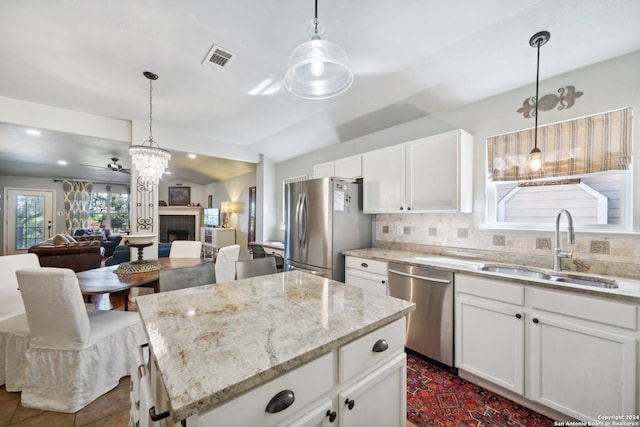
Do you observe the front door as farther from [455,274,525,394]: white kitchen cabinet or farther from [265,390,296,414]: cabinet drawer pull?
[455,274,525,394]: white kitchen cabinet

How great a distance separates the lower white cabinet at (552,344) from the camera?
137 centimetres

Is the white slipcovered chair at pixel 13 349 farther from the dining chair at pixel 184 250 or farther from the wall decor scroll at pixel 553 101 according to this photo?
the wall decor scroll at pixel 553 101

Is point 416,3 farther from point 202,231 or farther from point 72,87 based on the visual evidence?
point 202,231

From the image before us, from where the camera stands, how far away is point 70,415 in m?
1.64

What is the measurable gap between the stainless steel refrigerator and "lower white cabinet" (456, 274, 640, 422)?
1.32 meters

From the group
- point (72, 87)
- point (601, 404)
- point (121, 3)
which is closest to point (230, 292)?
point (121, 3)

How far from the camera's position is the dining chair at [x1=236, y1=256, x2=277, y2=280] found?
74.4 inches

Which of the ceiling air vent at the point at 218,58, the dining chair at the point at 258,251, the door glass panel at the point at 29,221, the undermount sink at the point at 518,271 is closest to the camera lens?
the undermount sink at the point at 518,271

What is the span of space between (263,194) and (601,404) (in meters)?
5.03

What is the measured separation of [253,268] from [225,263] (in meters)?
1.12

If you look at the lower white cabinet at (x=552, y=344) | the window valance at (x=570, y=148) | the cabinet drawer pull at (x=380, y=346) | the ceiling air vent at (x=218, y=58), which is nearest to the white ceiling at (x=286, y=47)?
the ceiling air vent at (x=218, y=58)

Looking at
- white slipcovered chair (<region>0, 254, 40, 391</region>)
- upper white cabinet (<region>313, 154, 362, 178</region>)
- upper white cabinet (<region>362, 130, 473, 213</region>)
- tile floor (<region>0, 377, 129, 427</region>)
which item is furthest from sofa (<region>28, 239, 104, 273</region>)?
upper white cabinet (<region>362, 130, 473, 213</region>)

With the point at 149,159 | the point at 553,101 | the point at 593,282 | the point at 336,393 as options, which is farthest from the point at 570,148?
the point at 149,159

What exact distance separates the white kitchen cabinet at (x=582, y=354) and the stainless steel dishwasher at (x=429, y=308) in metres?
0.52
